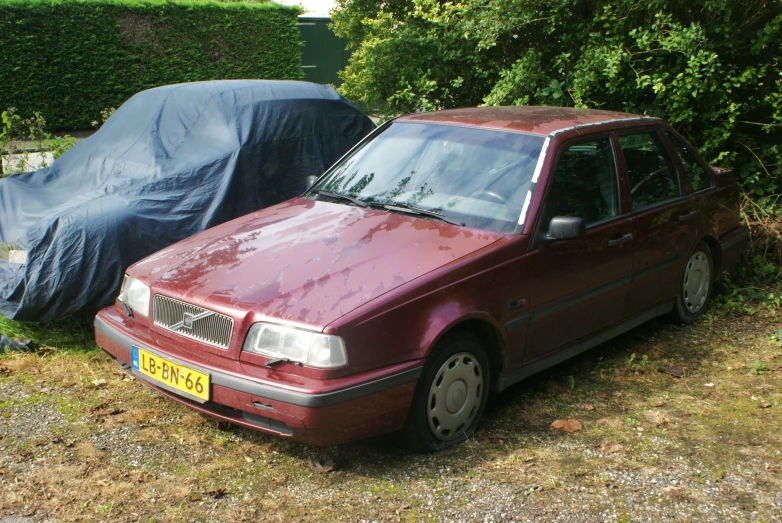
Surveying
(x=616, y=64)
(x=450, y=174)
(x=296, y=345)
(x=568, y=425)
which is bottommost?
(x=568, y=425)

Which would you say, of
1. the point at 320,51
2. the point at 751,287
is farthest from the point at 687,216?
the point at 320,51

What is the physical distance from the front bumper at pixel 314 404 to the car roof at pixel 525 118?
1.79 metres

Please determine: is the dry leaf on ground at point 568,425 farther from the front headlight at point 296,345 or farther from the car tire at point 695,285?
the car tire at point 695,285

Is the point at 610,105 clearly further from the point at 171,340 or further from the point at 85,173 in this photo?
the point at 171,340

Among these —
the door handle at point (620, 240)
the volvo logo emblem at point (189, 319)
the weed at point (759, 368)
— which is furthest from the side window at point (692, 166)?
the volvo logo emblem at point (189, 319)

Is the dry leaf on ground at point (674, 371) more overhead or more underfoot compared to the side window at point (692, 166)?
more underfoot

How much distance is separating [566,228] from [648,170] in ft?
4.50

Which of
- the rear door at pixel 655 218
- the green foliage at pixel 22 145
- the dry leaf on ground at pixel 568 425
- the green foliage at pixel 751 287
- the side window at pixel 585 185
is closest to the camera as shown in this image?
the dry leaf on ground at pixel 568 425

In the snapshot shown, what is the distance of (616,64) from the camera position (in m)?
6.89

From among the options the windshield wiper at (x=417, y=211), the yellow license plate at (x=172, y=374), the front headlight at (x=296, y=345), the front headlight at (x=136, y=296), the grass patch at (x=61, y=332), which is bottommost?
the grass patch at (x=61, y=332)

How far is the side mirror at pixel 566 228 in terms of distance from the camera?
4.03 meters

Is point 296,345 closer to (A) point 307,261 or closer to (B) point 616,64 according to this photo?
(A) point 307,261

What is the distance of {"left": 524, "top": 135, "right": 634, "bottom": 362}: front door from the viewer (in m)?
4.18

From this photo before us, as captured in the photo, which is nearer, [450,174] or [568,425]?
[568,425]
